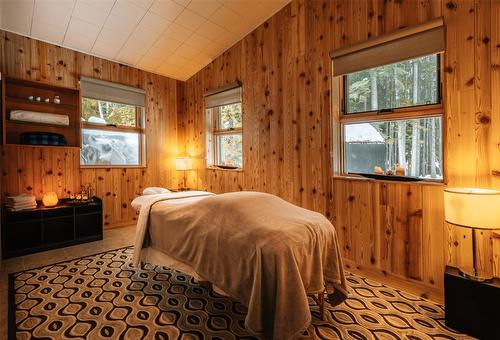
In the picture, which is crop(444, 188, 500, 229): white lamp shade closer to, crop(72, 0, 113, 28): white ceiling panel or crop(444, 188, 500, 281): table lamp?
crop(444, 188, 500, 281): table lamp

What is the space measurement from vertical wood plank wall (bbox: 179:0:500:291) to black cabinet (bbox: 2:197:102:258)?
1.82 metres

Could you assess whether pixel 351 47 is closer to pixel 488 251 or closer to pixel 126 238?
pixel 488 251

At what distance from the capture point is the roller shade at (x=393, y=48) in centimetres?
196

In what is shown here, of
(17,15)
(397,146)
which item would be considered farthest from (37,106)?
(397,146)

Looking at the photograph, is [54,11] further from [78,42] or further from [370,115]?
[370,115]

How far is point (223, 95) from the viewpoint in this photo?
3.84 metres

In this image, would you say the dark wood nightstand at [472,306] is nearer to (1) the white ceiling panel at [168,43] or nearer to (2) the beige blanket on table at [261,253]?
(2) the beige blanket on table at [261,253]

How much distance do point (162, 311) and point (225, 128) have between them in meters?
2.86

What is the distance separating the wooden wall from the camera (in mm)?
3086

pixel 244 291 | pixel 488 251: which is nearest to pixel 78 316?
pixel 244 291

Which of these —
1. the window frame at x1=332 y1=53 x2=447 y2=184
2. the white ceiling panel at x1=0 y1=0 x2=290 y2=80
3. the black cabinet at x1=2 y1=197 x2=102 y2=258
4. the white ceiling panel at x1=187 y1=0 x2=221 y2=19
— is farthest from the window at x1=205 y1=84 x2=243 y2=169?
the black cabinet at x1=2 y1=197 x2=102 y2=258

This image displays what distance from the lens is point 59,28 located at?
3018 mm

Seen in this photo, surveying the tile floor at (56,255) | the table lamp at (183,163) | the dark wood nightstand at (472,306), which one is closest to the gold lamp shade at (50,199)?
the tile floor at (56,255)

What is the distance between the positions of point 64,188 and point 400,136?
4.18 meters
